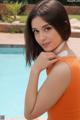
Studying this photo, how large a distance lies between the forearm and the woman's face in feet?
0.41

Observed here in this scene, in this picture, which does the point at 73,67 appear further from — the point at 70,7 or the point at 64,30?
the point at 70,7

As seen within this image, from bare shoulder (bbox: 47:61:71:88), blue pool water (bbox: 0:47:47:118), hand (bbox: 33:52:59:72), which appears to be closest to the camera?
bare shoulder (bbox: 47:61:71:88)

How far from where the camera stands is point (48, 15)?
1560mm

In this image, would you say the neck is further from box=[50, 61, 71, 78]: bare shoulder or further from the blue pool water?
the blue pool water

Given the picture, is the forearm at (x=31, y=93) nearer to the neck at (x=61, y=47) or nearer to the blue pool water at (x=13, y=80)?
the neck at (x=61, y=47)

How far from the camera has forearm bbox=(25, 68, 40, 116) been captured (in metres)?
1.56

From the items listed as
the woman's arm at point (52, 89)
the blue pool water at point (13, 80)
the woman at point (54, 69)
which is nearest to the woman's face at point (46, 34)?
the woman at point (54, 69)

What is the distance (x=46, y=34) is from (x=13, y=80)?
6103mm

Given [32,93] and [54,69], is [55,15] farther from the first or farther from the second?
[32,93]

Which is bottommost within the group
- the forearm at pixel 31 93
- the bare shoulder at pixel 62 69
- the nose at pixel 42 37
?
the forearm at pixel 31 93

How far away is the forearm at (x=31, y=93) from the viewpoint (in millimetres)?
1562

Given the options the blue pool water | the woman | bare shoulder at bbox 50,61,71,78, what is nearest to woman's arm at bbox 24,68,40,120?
the woman

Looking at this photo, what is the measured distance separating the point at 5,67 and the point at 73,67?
715cm

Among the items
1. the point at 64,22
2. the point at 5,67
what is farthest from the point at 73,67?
the point at 5,67
